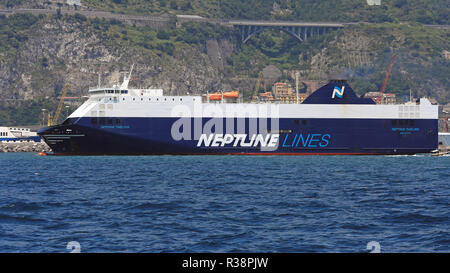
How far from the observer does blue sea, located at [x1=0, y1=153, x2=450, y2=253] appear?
56.2 ft

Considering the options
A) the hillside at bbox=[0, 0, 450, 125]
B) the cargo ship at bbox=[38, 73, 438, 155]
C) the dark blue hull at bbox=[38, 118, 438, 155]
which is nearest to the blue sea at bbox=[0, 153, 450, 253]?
the dark blue hull at bbox=[38, 118, 438, 155]

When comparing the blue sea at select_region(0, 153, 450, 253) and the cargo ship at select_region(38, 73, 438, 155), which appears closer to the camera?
the blue sea at select_region(0, 153, 450, 253)

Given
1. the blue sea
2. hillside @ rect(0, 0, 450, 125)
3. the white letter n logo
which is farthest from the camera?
hillside @ rect(0, 0, 450, 125)

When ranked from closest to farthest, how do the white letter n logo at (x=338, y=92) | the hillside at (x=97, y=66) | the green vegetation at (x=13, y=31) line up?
the white letter n logo at (x=338, y=92), the hillside at (x=97, y=66), the green vegetation at (x=13, y=31)

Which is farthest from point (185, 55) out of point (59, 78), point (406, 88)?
point (406, 88)

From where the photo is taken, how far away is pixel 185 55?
193250 millimetres

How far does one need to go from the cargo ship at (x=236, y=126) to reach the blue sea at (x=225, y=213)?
25490mm

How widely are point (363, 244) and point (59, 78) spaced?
155m

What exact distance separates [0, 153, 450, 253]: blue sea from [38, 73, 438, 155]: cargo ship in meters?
25.5

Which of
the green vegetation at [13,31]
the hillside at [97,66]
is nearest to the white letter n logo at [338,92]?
the hillside at [97,66]

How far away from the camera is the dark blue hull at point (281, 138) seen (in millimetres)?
65188

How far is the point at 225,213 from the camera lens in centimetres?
2283

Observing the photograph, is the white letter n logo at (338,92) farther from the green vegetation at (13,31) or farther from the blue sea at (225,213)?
the green vegetation at (13,31)

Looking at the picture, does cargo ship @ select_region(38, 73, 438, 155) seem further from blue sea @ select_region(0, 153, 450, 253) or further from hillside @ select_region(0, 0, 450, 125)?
hillside @ select_region(0, 0, 450, 125)
